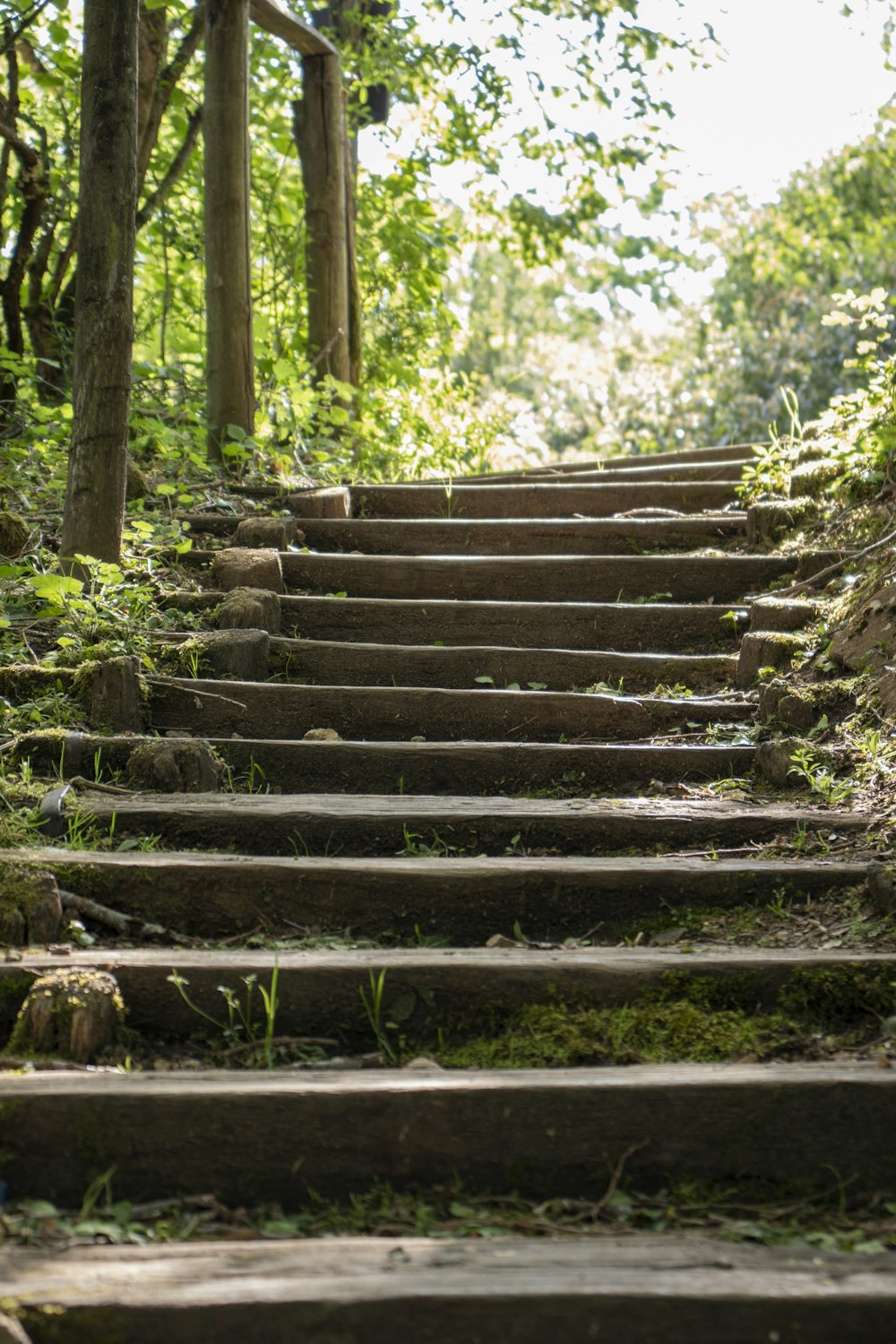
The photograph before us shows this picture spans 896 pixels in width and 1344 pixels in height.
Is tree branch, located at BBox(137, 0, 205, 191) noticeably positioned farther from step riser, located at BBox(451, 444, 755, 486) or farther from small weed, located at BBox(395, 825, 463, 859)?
small weed, located at BBox(395, 825, 463, 859)

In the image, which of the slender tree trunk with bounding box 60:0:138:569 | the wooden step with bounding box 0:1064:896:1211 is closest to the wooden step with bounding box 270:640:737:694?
the slender tree trunk with bounding box 60:0:138:569

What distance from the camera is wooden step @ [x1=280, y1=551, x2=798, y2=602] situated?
4.29 meters

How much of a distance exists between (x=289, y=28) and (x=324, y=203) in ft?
3.04

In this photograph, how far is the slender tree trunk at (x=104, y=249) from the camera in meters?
3.64

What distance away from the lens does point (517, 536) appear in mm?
4746

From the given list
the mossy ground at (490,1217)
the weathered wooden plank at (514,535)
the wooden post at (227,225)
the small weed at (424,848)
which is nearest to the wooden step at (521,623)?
the weathered wooden plank at (514,535)

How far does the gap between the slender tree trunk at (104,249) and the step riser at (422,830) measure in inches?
57.0

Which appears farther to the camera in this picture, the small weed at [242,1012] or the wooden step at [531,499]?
the wooden step at [531,499]

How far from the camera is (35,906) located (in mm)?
2275

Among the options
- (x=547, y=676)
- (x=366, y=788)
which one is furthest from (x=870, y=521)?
(x=366, y=788)

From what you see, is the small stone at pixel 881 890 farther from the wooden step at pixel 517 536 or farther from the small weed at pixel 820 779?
the wooden step at pixel 517 536

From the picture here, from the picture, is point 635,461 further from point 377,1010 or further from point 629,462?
point 377,1010

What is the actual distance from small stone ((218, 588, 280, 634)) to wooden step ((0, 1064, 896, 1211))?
6.54 feet

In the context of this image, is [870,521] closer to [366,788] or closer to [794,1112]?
[366,788]
